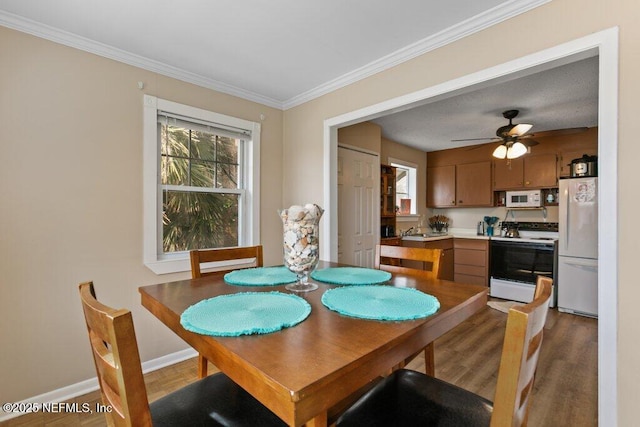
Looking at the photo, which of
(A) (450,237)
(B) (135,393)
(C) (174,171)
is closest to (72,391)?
(C) (174,171)

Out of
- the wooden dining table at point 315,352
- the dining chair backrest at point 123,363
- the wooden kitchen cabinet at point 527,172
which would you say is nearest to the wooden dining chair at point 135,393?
the dining chair backrest at point 123,363

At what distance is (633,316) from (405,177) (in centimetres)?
417

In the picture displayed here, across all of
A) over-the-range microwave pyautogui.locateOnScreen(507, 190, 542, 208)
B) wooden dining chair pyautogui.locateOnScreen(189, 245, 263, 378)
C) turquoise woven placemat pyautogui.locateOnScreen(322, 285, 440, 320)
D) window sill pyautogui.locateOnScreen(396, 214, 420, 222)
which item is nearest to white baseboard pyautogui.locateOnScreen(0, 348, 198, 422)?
wooden dining chair pyautogui.locateOnScreen(189, 245, 263, 378)

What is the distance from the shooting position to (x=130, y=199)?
2.29m

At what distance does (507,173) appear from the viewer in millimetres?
4676

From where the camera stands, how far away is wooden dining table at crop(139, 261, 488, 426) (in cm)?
61

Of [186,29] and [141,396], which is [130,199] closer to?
[186,29]

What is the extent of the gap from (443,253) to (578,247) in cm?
156

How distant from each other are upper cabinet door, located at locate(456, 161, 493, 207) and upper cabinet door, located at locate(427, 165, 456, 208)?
0.28 feet

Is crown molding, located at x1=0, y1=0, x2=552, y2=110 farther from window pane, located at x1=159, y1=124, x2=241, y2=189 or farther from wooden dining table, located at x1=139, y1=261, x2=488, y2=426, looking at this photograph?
wooden dining table, located at x1=139, y1=261, x2=488, y2=426

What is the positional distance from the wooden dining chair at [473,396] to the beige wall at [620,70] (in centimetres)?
90

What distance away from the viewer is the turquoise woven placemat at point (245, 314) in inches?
33.8

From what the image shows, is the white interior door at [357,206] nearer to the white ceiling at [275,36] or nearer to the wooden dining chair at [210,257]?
the white ceiling at [275,36]

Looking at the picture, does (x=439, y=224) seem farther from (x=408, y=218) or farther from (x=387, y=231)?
(x=387, y=231)
